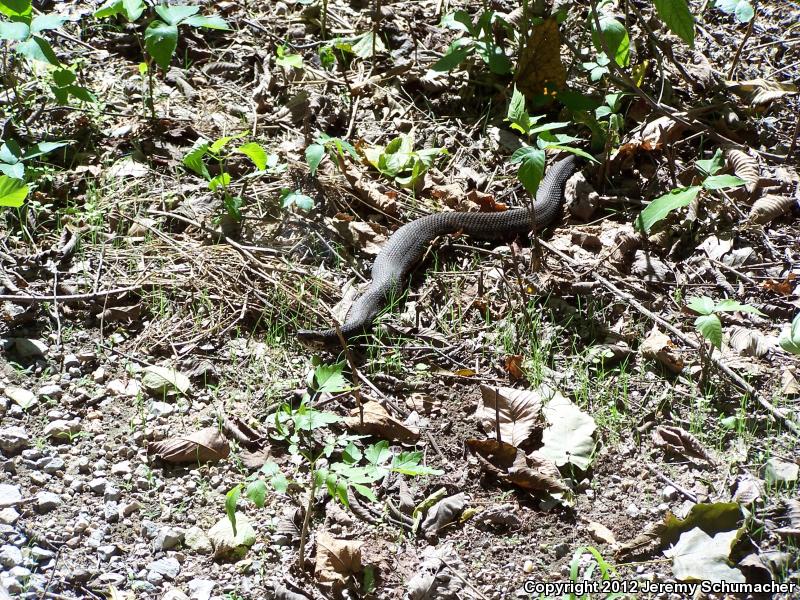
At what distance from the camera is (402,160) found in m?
5.00

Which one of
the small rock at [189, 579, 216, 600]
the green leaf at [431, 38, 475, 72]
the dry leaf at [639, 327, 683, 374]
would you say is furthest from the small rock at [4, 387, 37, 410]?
the green leaf at [431, 38, 475, 72]

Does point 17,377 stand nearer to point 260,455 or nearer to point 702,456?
point 260,455

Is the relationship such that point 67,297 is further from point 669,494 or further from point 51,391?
point 669,494

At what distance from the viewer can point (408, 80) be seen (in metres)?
5.68

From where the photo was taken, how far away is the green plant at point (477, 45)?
532cm

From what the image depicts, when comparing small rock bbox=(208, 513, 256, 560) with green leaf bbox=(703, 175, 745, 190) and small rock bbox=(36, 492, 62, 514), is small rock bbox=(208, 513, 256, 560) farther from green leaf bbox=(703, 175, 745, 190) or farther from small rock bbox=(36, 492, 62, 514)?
green leaf bbox=(703, 175, 745, 190)

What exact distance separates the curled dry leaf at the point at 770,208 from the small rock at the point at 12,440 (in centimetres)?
413

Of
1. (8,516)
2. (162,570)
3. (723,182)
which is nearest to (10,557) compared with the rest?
(8,516)

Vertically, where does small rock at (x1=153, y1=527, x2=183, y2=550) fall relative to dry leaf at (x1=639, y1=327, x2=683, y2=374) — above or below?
below

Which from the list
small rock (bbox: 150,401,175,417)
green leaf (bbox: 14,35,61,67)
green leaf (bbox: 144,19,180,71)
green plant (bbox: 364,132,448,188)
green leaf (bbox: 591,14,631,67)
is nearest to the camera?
small rock (bbox: 150,401,175,417)

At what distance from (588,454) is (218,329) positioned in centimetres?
202

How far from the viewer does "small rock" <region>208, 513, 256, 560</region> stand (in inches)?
118

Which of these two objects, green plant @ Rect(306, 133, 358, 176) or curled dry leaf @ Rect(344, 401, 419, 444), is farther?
green plant @ Rect(306, 133, 358, 176)

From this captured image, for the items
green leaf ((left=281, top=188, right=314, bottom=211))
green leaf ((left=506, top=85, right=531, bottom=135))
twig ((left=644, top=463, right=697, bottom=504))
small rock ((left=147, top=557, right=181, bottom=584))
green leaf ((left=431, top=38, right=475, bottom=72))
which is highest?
green leaf ((left=506, top=85, right=531, bottom=135))
